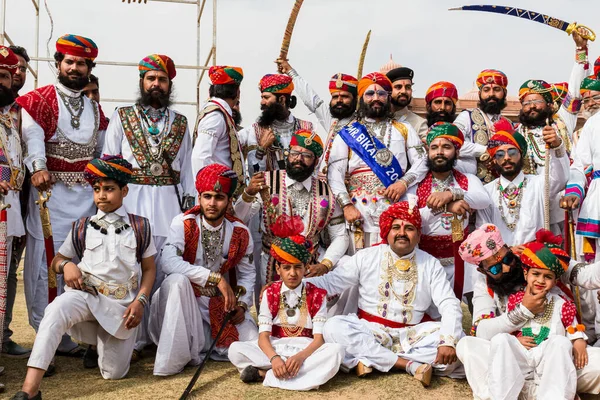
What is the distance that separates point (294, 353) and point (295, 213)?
132 cm

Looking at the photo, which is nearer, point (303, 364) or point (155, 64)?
point (303, 364)

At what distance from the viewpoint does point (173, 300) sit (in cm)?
448

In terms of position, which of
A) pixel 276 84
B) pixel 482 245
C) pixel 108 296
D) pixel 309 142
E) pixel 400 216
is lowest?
pixel 108 296

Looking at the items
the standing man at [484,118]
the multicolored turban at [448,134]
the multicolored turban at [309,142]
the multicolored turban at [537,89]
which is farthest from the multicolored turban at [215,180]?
the multicolored turban at [537,89]

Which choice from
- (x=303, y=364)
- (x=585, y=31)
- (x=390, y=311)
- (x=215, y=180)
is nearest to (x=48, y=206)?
(x=215, y=180)

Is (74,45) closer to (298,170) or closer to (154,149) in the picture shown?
(154,149)

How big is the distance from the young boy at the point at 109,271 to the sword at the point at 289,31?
2872mm

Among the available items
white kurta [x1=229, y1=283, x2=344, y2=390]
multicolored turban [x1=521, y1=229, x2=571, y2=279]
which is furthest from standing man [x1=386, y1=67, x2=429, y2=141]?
white kurta [x1=229, y1=283, x2=344, y2=390]

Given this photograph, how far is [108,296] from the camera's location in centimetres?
427

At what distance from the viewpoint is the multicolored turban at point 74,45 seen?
17.0 ft

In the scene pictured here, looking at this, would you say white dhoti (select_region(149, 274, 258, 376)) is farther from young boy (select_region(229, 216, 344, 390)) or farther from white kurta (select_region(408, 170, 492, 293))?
white kurta (select_region(408, 170, 492, 293))

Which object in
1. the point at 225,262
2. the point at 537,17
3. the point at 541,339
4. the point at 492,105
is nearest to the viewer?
the point at 541,339

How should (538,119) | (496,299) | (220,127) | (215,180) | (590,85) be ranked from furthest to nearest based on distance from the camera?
(538,119), (590,85), (220,127), (215,180), (496,299)

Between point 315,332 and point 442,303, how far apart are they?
0.93m
